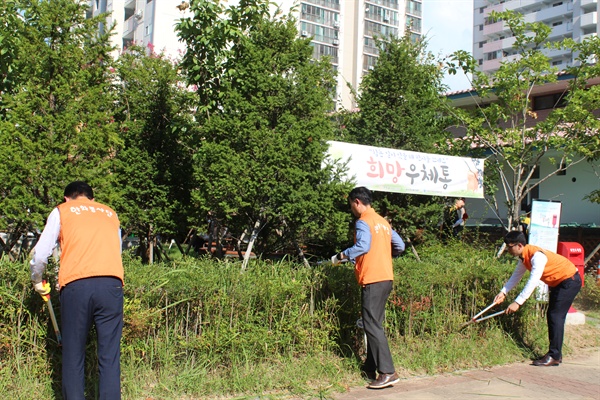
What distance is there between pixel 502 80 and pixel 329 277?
5171 millimetres

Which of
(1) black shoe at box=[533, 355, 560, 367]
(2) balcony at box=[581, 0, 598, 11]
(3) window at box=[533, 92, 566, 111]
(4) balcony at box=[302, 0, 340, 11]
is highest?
(2) balcony at box=[581, 0, 598, 11]

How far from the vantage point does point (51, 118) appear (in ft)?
20.5

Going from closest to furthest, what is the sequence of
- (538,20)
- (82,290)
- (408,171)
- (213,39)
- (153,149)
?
(82,290)
(213,39)
(408,171)
(153,149)
(538,20)

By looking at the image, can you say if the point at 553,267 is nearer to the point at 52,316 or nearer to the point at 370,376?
the point at 370,376

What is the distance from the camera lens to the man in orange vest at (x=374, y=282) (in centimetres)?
509

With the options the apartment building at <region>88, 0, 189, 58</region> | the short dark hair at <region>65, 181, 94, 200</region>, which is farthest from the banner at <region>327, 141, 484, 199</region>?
the apartment building at <region>88, 0, 189, 58</region>

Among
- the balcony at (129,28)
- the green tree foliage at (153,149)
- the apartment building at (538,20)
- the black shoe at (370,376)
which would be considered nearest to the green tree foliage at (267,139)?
the green tree foliage at (153,149)

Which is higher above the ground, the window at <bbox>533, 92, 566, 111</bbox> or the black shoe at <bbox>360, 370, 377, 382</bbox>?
the window at <bbox>533, 92, 566, 111</bbox>

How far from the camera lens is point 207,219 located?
7.89 meters

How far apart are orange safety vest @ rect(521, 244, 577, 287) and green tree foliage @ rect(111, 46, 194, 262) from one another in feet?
14.7

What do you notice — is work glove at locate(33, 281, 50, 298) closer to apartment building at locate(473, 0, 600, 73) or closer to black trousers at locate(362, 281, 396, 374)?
black trousers at locate(362, 281, 396, 374)

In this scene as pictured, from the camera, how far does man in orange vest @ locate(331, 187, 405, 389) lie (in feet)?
16.7

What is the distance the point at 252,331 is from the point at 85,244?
1.77m

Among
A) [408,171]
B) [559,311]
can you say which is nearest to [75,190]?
[408,171]
